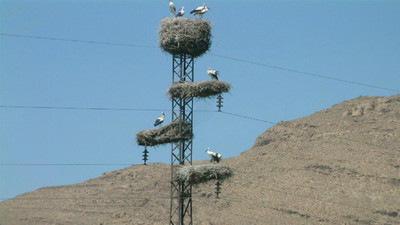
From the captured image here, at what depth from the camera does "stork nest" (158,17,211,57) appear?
4234 cm

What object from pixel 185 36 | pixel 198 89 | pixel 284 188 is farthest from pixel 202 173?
pixel 284 188

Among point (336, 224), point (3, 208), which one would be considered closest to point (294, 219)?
point (336, 224)

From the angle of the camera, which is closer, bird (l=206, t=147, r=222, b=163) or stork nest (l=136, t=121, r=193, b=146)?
stork nest (l=136, t=121, r=193, b=146)

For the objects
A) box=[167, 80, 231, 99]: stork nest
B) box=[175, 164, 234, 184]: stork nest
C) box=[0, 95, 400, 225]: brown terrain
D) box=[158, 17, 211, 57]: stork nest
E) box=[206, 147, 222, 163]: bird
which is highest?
box=[0, 95, 400, 225]: brown terrain

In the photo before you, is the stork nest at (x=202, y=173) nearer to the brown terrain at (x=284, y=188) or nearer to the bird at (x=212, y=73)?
the bird at (x=212, y=73)

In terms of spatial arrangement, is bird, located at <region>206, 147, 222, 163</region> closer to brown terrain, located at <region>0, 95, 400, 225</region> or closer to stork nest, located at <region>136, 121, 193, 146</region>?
stork nest, located at <region>136, 121, 193, 146</region>

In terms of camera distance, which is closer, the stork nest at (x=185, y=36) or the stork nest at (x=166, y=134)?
the stork nest at (x=166, y=134)

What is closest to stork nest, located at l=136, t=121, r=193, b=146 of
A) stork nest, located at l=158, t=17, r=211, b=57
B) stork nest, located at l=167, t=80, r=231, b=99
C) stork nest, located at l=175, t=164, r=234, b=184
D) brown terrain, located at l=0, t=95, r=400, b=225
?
stork nest, located at l=167, t=80, r=231, b=99

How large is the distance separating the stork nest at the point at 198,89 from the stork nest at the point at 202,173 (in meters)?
3.44

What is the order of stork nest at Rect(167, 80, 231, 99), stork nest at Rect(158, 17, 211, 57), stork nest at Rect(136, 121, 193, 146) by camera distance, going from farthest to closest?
1. stork nest at Rect(158, 17, 211, 57)
2. stork nest at Rect(136, 121, 193, 146)
3. stork nest at Rect(167, 80, 231, 99)

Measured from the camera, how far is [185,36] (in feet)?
139

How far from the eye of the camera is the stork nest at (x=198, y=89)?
135 feet

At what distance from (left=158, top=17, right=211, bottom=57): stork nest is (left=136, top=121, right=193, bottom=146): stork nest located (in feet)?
11.7

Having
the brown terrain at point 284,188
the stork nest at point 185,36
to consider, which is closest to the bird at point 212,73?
the stork nest at point 185,36
